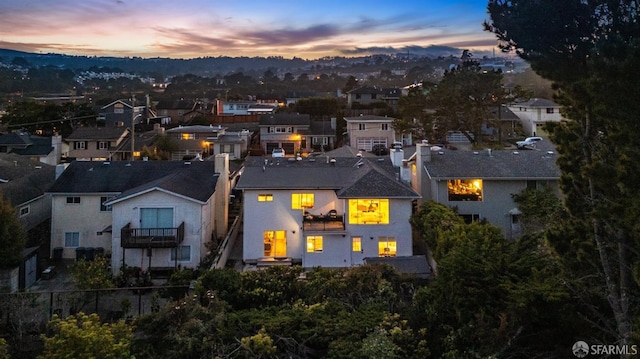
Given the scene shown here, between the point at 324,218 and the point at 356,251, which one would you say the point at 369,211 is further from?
the point at 324,218

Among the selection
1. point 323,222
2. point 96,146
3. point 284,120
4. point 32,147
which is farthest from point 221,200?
point 284,120

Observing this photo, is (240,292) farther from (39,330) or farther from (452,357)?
(452,357)

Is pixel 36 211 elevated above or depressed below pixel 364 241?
above

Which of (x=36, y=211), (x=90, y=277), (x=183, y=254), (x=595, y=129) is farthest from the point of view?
(x=36, y=211)

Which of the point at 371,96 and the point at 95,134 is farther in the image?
the point at 371,96

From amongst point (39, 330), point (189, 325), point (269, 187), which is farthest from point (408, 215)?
point (39, 330)

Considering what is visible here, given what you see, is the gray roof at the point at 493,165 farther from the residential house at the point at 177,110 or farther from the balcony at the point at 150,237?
the residential house at the point at 177,110

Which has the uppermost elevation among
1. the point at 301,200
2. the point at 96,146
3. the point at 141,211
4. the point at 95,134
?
the point at 95,134

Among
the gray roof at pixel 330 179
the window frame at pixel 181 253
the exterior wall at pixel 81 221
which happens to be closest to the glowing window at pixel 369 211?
the gray roof at pixel 330 179
